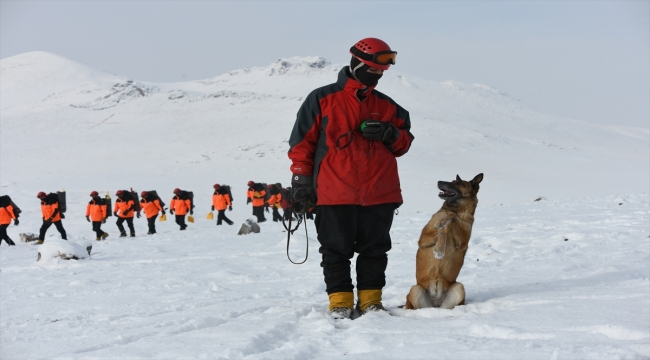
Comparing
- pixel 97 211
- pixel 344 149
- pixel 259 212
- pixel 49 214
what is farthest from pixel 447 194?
pixel 259 212

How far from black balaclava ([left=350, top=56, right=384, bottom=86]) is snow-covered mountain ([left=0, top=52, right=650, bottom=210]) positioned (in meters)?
26.5

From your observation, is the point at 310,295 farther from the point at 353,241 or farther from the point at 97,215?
the point at 97,215

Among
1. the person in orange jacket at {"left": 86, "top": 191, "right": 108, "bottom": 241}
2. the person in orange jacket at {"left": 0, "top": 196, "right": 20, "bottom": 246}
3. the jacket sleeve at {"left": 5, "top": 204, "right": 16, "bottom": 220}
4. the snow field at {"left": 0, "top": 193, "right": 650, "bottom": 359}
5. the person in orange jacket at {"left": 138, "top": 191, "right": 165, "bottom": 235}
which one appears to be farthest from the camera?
the person in orange jacket at {"left": 138, "top": 191, "right": 165, "bottom": 235}

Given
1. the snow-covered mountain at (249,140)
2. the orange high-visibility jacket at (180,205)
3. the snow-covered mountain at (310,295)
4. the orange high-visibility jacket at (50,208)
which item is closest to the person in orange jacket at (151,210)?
the orange high-visibility jacket at (180,205)

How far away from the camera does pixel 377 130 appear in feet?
14.7

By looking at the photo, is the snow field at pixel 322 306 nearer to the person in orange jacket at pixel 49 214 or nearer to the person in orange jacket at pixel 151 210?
the person in orange jacket at pixel 49 214

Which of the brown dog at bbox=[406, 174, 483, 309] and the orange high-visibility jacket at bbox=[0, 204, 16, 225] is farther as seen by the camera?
the orange high-visibility jacket at bbox=[0, 204, 16, 225]

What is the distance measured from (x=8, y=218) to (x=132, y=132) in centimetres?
5944

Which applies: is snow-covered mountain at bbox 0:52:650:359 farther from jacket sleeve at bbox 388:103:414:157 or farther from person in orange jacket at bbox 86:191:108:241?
person in orange jacket at bbox 86:191:108:241

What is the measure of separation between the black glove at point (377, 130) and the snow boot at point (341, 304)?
4.26ft

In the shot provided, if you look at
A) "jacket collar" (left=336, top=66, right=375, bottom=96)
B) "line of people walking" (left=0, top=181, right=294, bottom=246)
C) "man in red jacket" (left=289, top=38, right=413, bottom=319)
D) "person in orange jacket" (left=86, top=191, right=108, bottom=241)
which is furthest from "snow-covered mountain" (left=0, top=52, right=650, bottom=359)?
"jacket collar" (left=336, top=66, right=375, bottom=96)

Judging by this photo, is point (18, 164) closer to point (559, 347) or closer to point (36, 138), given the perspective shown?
point (36, 138)

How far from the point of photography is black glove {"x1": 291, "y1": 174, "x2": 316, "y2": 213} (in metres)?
4.59

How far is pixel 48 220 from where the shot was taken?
16516 mm
